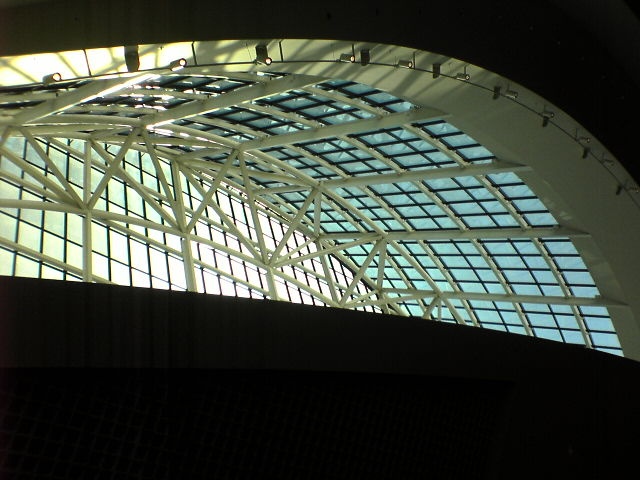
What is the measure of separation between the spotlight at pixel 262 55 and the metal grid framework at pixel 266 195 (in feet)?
22.6

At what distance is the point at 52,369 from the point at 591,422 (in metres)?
10.2

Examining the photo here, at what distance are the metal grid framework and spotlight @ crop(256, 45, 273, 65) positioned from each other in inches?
271

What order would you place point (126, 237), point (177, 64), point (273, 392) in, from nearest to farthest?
point (273, 392)
point (177, 64)
point (126, 237)

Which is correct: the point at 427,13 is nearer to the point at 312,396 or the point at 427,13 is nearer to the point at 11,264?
the point at 312,396

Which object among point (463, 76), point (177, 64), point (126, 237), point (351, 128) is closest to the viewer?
point (177, 64)

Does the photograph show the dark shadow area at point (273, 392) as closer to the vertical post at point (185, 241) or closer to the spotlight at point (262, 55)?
the spotlight at point (262, 55)

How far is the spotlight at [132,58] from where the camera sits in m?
14.6

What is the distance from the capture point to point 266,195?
4884cm

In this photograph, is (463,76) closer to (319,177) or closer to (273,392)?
(273,392)

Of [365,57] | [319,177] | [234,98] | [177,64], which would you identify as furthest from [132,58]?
[319,177]

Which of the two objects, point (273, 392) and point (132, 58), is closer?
→ point (273, 392)

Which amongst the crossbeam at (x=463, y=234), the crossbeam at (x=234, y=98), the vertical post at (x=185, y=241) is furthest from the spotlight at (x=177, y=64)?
the crossbeam at (x=463, y=234)

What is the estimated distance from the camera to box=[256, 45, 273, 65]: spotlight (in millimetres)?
15611

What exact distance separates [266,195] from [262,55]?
33.2m
